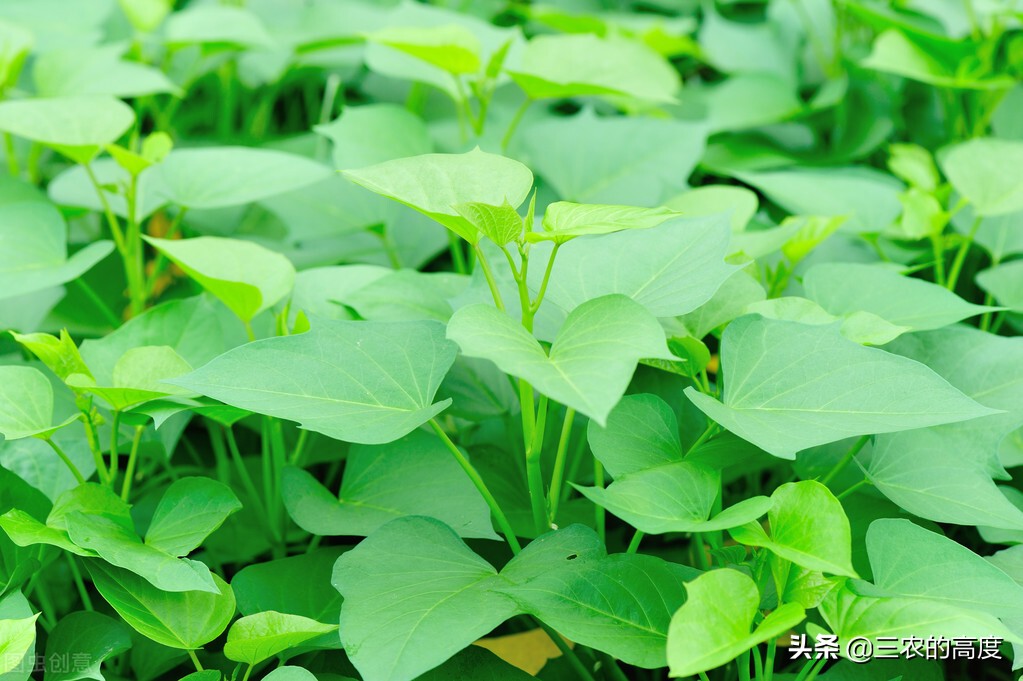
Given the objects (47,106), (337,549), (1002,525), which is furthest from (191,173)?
(1002,525)

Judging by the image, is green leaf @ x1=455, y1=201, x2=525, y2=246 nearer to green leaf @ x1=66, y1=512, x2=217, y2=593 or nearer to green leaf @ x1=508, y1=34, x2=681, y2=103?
green leaf @ x1=66, y1=512, x2=217, y2=593

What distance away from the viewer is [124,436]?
827 millimetres

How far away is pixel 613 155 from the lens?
1.14 m

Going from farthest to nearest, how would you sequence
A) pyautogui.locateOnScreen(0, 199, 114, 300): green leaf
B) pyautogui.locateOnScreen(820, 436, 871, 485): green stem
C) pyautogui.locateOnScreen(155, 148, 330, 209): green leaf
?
1. pyautogui.locateOnScreen(155, 148, 330, 209): green leaf
2. pyautogui.locateOnScreen(0, 199, 114, 300): green leaf
3. pyautogui.locateOnScreen(820, 436, 871, 485): green stem

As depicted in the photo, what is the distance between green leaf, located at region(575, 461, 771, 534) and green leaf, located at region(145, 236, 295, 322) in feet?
Answer: 1.16

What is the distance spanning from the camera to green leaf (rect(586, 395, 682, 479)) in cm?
61

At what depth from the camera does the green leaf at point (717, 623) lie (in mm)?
489

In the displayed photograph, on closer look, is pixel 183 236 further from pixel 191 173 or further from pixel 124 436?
pixel 124 436

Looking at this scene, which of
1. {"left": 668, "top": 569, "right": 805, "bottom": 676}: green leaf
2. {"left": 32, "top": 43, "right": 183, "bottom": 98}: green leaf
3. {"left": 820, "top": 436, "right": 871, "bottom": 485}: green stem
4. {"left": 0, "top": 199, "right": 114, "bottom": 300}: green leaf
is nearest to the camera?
{"left": 668, "top": 569, "right": 805, "bottom": 676}: green leaf

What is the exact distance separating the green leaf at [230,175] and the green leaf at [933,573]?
2.09 feet

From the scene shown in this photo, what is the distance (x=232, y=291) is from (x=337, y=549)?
0.75 ft

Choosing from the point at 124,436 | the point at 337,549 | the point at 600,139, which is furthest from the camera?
the point at 600,139

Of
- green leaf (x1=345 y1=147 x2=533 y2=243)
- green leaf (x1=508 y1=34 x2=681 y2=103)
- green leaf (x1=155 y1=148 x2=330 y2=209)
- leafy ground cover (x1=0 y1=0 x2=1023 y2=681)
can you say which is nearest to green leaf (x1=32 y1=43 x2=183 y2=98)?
leafy ground cover (x1=0 y1=0 x2=1023 y2=681)

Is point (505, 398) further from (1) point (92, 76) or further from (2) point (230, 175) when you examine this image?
(1) point (92, 76)
